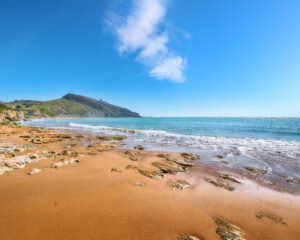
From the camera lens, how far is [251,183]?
23.7 feet

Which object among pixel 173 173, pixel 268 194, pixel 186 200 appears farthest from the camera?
pixel 173 173

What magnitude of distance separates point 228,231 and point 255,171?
23.7 ft

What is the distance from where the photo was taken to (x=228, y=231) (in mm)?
3770

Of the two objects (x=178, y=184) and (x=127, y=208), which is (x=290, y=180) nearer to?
(x=178, y=184)

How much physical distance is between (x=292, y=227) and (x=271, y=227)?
78 centimetres

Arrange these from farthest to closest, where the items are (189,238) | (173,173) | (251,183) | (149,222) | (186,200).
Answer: (173,173)
(251,183)
(186,200)
(149,222)
(189,238)

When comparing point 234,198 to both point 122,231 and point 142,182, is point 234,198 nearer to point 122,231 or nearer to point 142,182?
point 142,182

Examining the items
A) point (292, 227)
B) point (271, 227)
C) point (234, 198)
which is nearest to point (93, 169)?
point (234, 198)

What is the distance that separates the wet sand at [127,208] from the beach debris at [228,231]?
0.14 m

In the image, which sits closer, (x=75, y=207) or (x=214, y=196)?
(x=75, y=207)

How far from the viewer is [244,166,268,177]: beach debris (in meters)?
8.49

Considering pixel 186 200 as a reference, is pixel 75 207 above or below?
above

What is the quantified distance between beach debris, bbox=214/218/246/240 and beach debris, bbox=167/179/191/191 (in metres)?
2.07

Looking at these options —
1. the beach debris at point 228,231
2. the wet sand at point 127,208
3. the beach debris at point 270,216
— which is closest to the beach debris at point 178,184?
the wet sand at point 127,208
